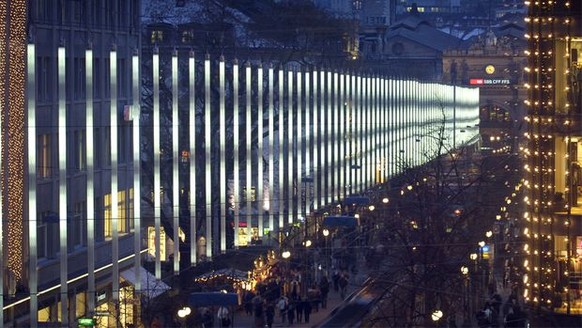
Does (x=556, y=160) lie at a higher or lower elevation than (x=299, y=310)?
higher

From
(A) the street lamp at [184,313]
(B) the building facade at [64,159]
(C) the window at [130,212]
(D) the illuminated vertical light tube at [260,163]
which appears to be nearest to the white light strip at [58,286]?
(B) the building facade at [64,159]

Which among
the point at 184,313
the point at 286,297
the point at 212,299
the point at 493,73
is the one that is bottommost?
the point at 286,297

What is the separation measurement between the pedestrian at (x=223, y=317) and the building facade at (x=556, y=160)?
7.26 meters

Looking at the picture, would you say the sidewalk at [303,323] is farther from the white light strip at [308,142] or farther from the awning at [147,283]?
the white light strip at [308,142]

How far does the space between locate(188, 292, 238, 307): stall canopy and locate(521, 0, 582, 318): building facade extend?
6.35m

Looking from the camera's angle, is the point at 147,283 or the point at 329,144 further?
the point at 329,144

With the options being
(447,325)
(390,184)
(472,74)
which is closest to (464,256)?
(447,325)

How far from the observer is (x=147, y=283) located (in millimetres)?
36469

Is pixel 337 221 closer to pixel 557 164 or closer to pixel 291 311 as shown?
pixel 291 311

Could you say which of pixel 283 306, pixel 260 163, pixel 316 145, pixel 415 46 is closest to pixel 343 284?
pixel 260 163

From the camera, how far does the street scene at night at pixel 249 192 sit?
104ft

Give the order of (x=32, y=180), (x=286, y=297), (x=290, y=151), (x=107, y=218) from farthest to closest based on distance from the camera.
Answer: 1. (x=290, y=151)
2. (x=286, y=297)
3. (x=107, y=218)
4. (x=32, y=180)

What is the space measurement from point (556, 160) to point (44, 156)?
1088cm

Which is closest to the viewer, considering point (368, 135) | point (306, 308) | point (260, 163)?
point (306, 308)
